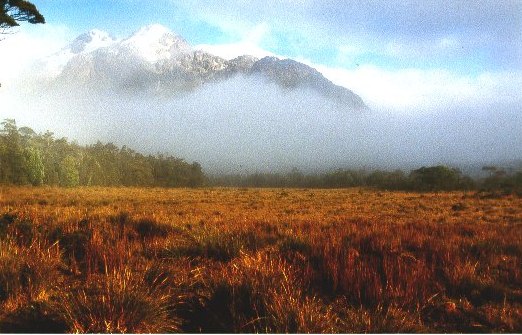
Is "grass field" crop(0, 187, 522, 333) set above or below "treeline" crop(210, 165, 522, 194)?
below

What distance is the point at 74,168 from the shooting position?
46.6m

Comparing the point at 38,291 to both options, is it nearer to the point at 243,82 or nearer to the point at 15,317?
the point at 15,317

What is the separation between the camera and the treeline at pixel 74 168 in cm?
3619

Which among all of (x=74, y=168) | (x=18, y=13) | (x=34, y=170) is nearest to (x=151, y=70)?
(x=18, y=13)

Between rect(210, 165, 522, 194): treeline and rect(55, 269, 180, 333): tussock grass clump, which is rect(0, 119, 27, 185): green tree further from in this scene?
rect(55, 269, 180, 333): tussock grass clump

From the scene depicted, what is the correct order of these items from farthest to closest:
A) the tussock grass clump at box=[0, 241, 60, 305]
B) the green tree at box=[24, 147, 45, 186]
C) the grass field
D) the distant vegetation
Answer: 1. the distant vegetation
2. the green tree at box=[24, 147, 45, 186]
3. the tussock grass clump at box=[0, 241, 60, 305]
4. the grass field

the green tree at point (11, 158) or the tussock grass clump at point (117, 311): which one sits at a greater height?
the green tree at point (11, 158)

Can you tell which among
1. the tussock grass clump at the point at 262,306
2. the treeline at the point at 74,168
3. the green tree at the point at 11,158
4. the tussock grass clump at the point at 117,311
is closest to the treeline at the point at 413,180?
the treeline at the point at 74,168

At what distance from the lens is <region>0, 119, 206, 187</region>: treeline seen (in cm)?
3619

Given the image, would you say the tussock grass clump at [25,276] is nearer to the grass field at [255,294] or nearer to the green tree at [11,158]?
the grass field at [255,294]

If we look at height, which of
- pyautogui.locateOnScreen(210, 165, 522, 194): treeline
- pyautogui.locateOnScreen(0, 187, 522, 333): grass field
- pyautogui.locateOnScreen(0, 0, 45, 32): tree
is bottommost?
pyautogui.locateOnScreen(0, 187, 522, 333): grass field

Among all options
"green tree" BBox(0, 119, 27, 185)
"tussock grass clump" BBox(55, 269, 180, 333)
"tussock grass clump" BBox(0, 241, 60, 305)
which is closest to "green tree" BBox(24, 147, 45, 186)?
"green tree" BBox(0, 119, 27, 185)

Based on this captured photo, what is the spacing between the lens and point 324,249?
575 cm

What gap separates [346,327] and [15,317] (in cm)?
326
